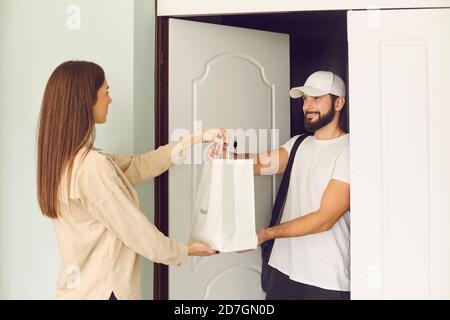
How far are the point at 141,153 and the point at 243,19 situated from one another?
92 centimetres

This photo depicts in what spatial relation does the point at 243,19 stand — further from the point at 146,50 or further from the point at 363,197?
the point at 363,197

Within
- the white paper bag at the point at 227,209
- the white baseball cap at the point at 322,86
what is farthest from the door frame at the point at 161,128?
the white baseball cap at the point at 322,86

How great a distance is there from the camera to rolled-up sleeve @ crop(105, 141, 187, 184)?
152cm

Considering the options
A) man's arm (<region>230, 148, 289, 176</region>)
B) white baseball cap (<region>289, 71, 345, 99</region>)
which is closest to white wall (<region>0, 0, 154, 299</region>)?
man's arm (<region>230, 148, 289, 176</region>)

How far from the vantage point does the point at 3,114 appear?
5.49 feet

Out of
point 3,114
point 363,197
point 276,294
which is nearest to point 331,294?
point 276,294

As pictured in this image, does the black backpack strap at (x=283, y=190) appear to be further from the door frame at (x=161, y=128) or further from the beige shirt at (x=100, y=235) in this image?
the beige shirt at (x=100, y=235)

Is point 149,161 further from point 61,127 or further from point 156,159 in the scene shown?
point 61,127

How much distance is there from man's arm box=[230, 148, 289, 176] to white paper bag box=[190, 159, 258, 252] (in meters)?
0.51

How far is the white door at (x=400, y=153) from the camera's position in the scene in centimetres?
159

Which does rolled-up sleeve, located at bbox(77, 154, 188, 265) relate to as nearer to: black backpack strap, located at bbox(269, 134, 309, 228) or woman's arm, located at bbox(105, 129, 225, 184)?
woman's arm, located at bbox(105, 129, 225, 184)

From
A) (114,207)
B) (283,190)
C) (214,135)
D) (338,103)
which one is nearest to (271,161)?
(283,190)

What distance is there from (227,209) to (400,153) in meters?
0.70
